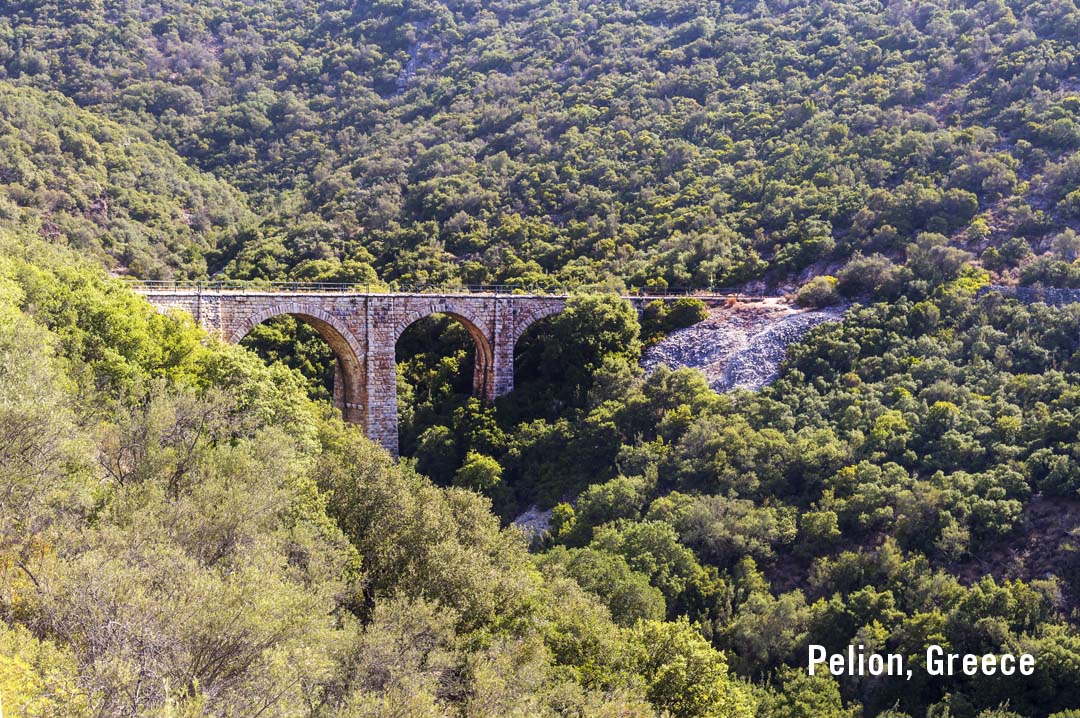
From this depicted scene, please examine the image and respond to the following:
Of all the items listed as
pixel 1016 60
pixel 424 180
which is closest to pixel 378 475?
pixel 424 180

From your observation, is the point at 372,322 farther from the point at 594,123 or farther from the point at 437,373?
the point at 594,123

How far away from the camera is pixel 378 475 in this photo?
70.6 feet

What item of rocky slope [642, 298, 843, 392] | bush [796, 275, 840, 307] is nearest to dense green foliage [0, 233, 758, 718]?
rocky slope [642, 298, 843, 392]

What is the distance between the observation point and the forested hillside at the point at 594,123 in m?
43.3

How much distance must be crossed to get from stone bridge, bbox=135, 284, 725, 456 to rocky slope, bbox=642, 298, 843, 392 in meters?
3.52

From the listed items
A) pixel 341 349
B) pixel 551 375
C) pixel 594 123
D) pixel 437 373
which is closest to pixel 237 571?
pixel 341 349

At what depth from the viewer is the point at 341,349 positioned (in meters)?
36.4

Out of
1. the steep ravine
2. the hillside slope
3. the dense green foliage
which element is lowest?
the dense green foliage

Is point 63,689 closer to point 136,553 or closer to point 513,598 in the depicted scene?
point 136,553

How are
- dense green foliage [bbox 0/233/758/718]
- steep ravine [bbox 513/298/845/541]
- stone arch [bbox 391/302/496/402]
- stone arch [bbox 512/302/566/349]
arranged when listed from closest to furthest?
dense green foliage [bbox 0/233/758/718], steep ravine [bbox 513/298/845/541], stone arch [bbox 391/302/496/402], stone arch [bbox 512/302/566/349]

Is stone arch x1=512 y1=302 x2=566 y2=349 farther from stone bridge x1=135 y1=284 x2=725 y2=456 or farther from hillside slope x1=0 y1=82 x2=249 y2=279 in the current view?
hillside slope x1=0 y1=82 x2=249 y2=279

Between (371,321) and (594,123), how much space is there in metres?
30.0

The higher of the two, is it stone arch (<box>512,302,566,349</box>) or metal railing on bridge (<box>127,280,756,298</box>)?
metal railing on bridge (<box>127,280,756,298</box>)

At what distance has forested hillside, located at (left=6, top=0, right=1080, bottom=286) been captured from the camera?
43.3 meters
